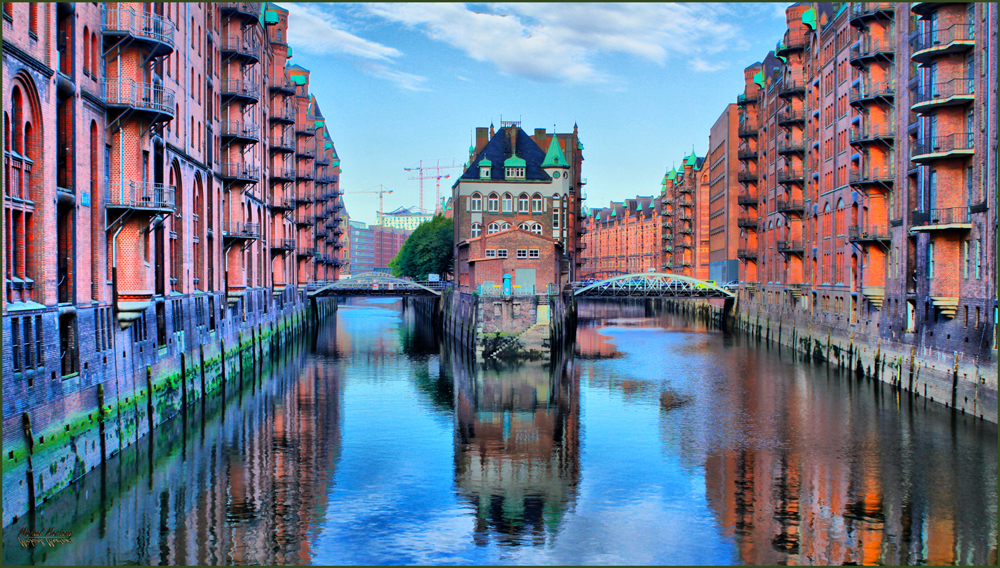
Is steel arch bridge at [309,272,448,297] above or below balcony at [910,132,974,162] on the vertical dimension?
below

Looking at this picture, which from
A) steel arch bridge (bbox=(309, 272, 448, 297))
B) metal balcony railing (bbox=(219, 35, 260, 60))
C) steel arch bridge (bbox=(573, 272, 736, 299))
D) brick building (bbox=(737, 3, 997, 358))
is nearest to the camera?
brick building (bbox=(737, 3, 997, 358))

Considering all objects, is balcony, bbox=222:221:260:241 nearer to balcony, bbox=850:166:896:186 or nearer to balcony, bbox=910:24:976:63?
balcony, bbox=850:166:896:186

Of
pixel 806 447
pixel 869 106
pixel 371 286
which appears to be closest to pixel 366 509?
pixel 806 447

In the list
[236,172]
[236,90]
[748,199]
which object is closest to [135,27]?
[236,172]

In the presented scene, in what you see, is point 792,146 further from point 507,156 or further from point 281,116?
point 281,116

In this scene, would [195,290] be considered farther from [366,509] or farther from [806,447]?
[806,447]

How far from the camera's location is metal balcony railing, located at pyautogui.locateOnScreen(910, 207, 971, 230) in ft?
116

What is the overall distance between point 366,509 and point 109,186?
14.2 metres

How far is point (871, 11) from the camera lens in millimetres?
45125

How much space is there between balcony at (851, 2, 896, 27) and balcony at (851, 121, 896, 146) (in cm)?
552

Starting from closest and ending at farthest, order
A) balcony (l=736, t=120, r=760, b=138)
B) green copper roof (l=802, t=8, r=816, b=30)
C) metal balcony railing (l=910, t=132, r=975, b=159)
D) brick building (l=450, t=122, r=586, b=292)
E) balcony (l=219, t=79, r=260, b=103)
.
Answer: metal balcony railing (l=910, t=132, r=975, b=159) → balcony (l=219, t=79, r=260, b=103) → green copper roof (l=802, t=8, r=816, b=30) → brick building (l=450, t=122, r=586, b=292) → balcony (l=736, t=120, r=760, b=138)

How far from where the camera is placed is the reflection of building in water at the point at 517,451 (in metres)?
23.3

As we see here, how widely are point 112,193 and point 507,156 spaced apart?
54.7 meters

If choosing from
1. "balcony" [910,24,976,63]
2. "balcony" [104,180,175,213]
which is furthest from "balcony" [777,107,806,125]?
"balcony" [104,180,175,213]
